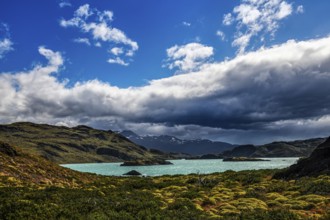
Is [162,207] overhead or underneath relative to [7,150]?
underneath

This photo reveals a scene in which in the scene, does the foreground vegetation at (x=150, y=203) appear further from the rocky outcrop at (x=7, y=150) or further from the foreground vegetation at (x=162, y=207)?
the rocky outcrop at (x=7, y=150)

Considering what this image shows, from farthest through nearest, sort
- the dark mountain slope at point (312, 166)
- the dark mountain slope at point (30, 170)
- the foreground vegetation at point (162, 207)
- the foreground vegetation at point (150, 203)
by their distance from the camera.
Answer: the dark mountain slope at point (312, 166) < the dark mountain slope at point (30, 170) < the foreground vegetation at point (150, 203) < the foreground vegetation at point (162, 207)

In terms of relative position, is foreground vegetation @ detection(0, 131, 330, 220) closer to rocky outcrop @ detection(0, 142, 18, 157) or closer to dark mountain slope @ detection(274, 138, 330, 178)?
dark mountain slope @ detection(274, 138, 330, 178)

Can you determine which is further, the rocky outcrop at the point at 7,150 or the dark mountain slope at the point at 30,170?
the rocky outcrop at the point at 7,150

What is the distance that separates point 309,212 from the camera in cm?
2314

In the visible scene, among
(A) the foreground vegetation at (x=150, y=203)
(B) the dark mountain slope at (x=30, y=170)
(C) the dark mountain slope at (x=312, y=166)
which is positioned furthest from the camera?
(C) the dark mountain slope at (x=312, y=166)

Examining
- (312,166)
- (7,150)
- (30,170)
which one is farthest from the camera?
(7,150)

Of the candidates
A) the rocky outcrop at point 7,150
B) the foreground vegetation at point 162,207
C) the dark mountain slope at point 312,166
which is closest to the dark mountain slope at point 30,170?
the rocky outcrop at point 7,150

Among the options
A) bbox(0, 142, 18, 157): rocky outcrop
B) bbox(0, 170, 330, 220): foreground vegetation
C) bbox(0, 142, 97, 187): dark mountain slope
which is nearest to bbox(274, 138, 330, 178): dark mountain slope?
bbox(0, 170, 330, 220): foreground vegetation

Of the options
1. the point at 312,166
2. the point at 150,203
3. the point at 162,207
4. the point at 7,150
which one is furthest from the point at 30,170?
the point at 312,166

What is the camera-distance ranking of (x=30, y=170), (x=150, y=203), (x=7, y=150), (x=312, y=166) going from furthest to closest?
1. (x=7, y=150)
2. (x=312, y=166)
3. (x=30, y=170)
4. (x=150, y=203)

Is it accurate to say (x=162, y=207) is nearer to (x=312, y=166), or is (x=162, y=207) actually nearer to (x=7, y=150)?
(x=312, y=166)

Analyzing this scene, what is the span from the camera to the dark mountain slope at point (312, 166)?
4512 centimetres

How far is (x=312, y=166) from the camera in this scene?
153 feet
